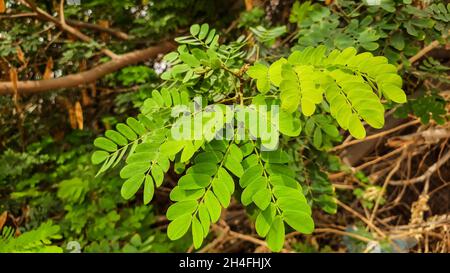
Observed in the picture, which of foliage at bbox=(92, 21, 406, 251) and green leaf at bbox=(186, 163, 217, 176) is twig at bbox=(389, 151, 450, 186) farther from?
green leaf at bbox=(186, 163, 217, 176)

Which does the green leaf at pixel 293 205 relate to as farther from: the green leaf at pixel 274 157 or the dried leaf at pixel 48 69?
the dried leaf at pixel 48 69

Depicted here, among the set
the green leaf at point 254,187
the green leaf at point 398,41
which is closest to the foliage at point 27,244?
the green leaf at point 254,187

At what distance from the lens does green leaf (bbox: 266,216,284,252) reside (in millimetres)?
628

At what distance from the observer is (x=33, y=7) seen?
1.67 m

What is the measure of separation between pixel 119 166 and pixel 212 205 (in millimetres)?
1280

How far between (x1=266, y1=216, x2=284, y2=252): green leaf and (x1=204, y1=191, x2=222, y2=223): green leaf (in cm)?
10

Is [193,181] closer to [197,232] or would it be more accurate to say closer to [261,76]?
[197,232]

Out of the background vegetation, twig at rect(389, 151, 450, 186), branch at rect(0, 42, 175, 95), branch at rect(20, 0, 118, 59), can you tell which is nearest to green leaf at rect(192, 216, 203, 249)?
the background vegetation

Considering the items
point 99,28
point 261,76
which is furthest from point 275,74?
point 99,28

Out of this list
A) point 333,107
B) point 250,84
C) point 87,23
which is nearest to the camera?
point 333,107

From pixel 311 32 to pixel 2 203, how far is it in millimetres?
1705

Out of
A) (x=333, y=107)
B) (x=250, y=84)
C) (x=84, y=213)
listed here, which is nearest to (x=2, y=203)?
(x=84, y=213)

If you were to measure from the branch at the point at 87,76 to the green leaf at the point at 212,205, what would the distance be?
134cm
